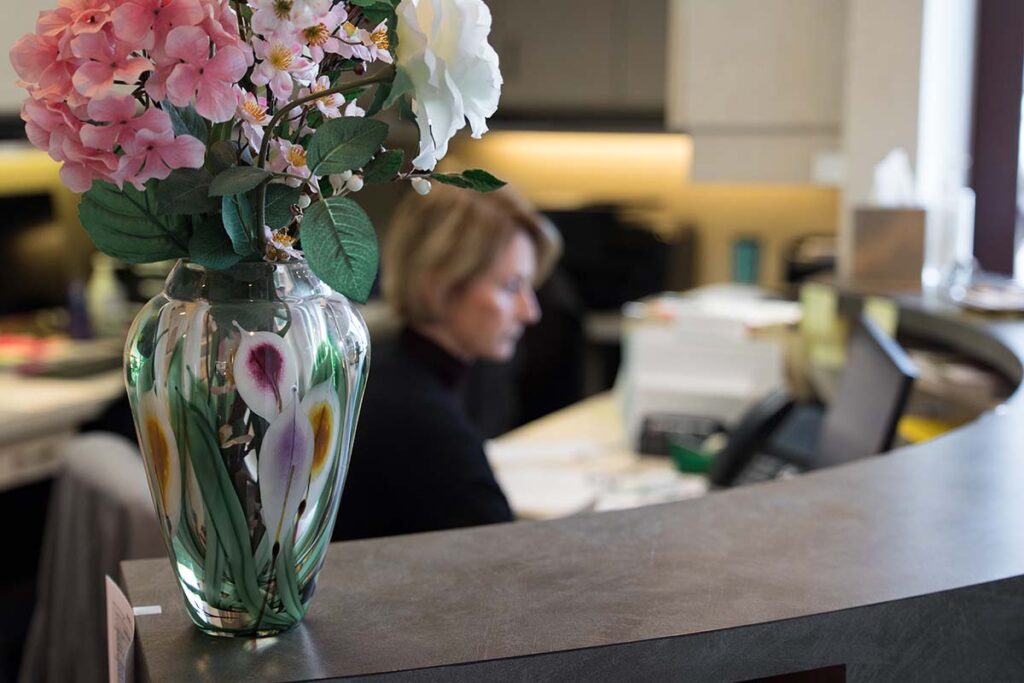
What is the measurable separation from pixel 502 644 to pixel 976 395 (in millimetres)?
1737

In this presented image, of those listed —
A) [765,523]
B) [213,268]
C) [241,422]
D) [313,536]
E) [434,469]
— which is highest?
[213,268]

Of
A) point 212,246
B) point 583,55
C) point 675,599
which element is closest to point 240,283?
point 212,246

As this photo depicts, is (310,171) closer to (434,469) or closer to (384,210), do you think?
(434,469)

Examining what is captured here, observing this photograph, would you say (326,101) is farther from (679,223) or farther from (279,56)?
(679,223)

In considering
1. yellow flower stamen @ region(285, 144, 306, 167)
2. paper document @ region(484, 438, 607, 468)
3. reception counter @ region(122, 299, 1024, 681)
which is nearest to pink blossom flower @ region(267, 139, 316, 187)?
yellow flower stamen @ region(285, 144, 306, 167)

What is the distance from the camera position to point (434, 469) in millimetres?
1893

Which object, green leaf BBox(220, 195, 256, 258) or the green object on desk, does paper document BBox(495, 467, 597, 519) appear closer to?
the green object on desk

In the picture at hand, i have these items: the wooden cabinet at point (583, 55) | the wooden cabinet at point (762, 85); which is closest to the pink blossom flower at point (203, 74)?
the wooden cabinet at point (762, 85)

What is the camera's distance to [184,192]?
873 millimetres

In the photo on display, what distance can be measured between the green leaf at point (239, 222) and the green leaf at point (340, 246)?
4cm

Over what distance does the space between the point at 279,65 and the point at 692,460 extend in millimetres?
2046

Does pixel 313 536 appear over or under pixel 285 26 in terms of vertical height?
under

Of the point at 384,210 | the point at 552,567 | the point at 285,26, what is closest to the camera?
the point at 285,26

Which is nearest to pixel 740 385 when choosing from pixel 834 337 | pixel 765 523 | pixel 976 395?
pixel 834 337
